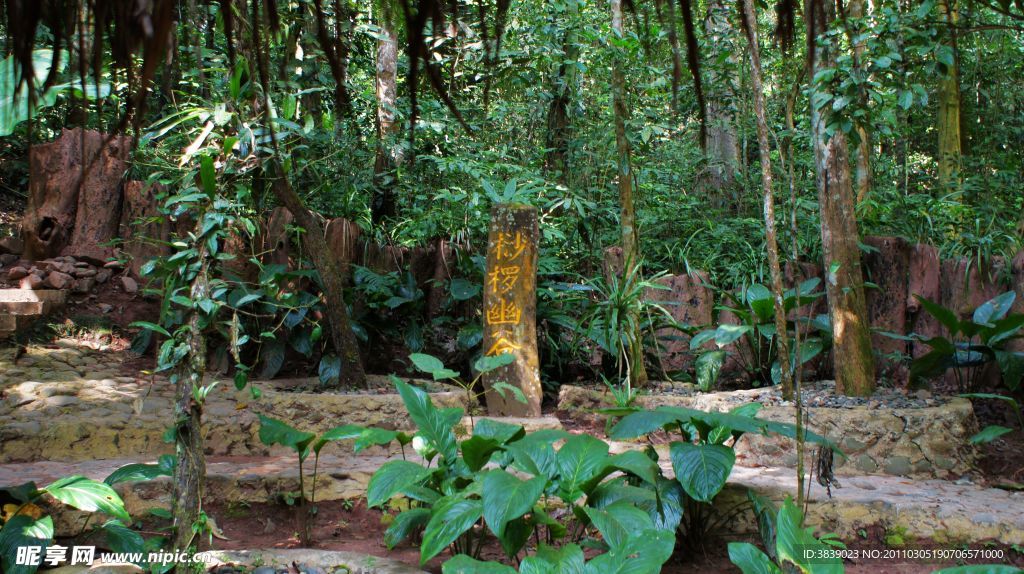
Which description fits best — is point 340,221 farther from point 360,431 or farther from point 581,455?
point 581,455

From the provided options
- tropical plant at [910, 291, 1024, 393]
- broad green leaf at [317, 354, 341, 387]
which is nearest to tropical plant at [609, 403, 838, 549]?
tropical plant at [910, 291, 1024, 393]

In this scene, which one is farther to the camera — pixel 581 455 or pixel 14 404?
pixel 14 404

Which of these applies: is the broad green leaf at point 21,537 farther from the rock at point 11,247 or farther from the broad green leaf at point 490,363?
the rock at point 11,247

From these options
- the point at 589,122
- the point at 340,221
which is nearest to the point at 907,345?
the point at 589,122

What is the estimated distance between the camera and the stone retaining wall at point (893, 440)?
3656 mm

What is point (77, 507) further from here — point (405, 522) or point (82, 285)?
point (82, 285)

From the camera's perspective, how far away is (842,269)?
12.9 feet

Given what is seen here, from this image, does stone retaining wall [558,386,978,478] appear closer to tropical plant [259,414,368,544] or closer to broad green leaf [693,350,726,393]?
broad green leaf [693,350,726,393]

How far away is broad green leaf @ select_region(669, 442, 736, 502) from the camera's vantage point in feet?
7.77

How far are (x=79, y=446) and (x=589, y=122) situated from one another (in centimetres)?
422

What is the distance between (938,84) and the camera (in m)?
6.86

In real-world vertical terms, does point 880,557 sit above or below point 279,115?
below

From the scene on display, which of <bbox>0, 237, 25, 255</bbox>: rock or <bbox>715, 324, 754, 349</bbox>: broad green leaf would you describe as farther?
<bbox>0, 237, 25, 255</bbox>: rock

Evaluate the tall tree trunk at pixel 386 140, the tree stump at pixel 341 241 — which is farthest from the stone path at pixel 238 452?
the tall tree trunk at pixel 386 140
